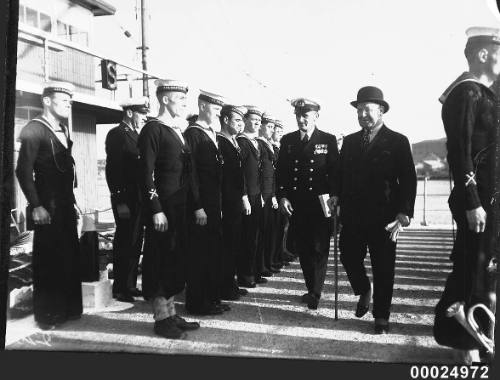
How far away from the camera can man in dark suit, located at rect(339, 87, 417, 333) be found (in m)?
3.58

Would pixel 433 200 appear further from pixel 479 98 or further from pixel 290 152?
pixel 290 152

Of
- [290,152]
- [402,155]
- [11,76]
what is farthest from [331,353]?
[11,76]

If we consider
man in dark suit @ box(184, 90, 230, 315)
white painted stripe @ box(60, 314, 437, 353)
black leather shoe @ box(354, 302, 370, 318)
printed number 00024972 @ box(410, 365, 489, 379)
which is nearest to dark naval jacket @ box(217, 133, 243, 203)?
man in dark suit @ box(184, 90, 230, 315)

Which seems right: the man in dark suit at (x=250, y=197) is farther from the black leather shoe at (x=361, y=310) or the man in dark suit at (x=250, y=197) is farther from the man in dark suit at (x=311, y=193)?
the black leather shoe at (x=361, y=310)

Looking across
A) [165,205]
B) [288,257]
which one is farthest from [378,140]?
[288,257]

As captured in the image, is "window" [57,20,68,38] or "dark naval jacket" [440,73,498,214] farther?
"window" [57,20,68,38]

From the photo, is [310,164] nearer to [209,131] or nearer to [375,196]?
[375,196]

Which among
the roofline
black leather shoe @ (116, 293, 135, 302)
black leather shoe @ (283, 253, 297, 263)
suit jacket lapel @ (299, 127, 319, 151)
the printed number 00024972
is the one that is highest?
the roofline

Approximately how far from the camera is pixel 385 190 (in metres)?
3.67

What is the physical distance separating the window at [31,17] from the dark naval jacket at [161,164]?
1297mm

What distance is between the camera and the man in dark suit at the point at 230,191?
4508 millimetres

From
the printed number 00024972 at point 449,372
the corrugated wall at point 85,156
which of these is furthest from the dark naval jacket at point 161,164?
the printed number 00024972 at point 449,372

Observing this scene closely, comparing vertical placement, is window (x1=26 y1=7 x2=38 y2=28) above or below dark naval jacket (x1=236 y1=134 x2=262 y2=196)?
above

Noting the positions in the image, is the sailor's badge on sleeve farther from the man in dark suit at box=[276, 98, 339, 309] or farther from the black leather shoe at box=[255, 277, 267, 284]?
the black leather shoe at box=[255, 277, 267, 284]
